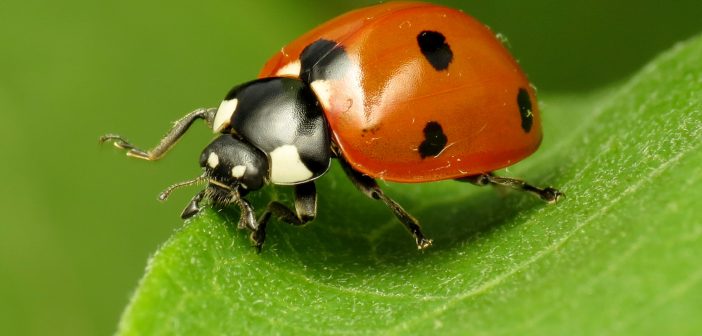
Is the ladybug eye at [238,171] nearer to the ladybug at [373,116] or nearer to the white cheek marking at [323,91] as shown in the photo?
the ladybug at [373,116]

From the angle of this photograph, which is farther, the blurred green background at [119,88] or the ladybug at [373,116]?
the blurred green background at [119,88]

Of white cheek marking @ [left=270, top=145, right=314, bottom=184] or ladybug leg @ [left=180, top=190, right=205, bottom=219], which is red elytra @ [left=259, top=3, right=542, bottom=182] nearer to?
white cheek marking @ [left=270, top=145, right=314, bottom=184]

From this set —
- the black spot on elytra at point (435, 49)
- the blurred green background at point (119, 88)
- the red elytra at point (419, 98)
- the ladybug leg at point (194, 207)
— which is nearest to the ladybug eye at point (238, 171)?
the ladybug leg at point (194, 207)

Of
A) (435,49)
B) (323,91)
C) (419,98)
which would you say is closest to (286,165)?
(323,91)

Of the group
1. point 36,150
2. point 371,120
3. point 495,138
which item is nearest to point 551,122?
point 495,138

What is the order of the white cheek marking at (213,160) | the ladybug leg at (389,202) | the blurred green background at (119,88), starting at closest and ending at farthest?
the white cheek marking at (213,160), the ladybug leg at (389,202), the blurred green background at (119,88)
